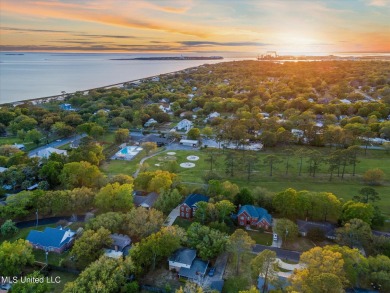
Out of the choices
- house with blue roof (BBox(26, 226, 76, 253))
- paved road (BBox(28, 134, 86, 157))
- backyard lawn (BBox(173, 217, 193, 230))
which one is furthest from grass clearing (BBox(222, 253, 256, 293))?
paved road (BBox(28, 134, 86, 157))

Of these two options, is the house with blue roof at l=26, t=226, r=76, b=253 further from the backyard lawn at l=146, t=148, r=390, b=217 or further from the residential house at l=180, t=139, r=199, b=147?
the residential house at l=180, t=139, r=199, b=147

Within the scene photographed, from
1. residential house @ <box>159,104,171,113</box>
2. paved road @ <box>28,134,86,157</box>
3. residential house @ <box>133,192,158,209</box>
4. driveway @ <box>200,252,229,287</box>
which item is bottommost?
paved road @ <box>28,134,86,157</box>

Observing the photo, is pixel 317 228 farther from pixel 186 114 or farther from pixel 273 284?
pixel 186 114

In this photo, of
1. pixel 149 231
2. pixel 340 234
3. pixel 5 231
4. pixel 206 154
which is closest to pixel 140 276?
pixel 149 231

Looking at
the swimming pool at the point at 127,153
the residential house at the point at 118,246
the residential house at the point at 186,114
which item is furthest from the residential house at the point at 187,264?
the residential house at the point at 186,114

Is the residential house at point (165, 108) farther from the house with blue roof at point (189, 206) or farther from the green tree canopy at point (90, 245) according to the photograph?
the green tree canopy at point (90, 245)

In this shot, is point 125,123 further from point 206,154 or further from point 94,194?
point 94,194
